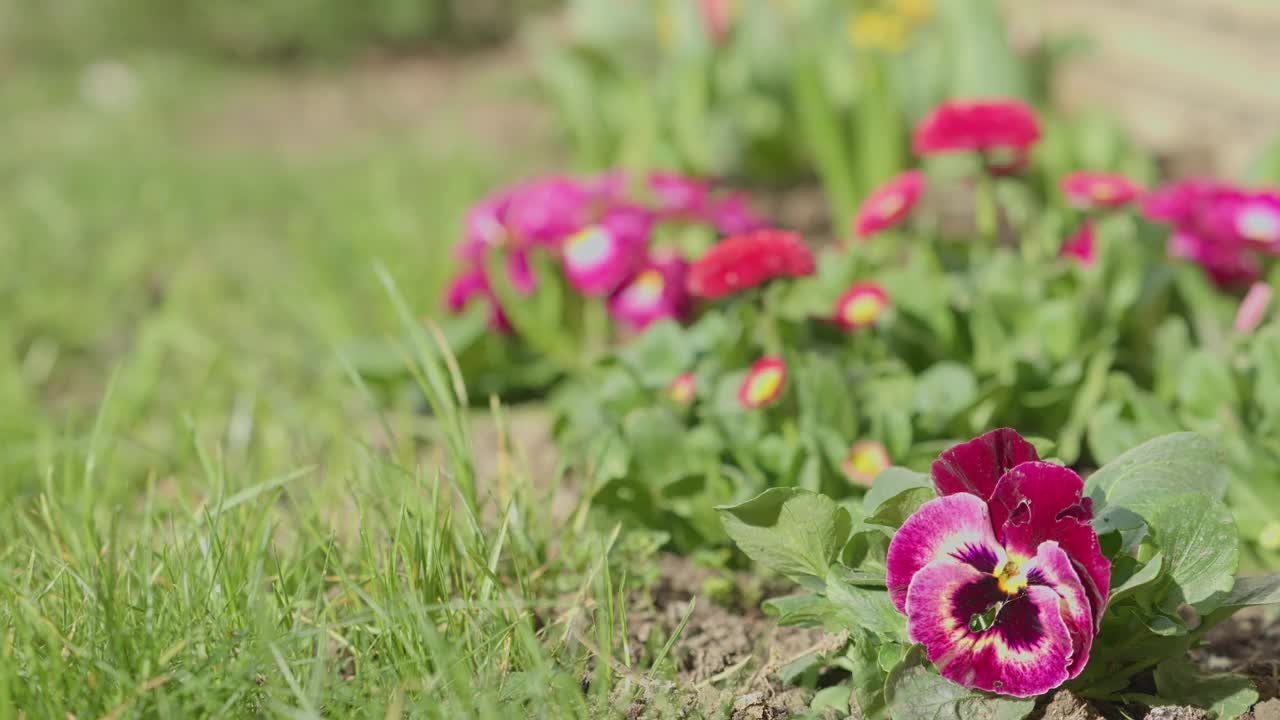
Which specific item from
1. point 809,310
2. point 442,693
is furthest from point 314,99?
point 442,693

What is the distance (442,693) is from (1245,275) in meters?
1.51

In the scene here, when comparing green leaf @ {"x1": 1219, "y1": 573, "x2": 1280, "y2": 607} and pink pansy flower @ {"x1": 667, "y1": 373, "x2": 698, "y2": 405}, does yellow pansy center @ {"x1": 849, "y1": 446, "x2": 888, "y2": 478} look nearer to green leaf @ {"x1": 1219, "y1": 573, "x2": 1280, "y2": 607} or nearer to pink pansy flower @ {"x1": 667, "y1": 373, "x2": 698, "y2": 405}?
pink pansy flower @ {"x1": 667, "y1": 373, "x2": 698, "y2": 405}

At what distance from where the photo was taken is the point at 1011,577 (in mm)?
1068

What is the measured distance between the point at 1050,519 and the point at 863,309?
74cm

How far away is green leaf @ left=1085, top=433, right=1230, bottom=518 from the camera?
1.18 metres

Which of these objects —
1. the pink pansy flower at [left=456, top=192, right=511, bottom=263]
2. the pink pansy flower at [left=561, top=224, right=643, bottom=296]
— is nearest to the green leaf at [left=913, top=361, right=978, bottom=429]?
the pink pansy flower at [left=561, top=224, right=643, bottom=296]

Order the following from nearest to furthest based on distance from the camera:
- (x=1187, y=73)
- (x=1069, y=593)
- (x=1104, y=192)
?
(x=1069, y=593), (x=1104, y=192), (x=1187, y=73)

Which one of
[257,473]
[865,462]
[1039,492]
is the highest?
[1039,492]

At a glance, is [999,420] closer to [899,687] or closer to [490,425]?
[899,687]

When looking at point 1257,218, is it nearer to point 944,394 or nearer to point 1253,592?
point 944,394

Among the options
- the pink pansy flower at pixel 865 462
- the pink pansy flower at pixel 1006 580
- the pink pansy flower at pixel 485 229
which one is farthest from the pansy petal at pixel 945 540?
the pink pansy flower at pixel 485 229

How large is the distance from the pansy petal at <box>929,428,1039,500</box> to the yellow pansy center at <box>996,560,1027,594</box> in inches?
2.9

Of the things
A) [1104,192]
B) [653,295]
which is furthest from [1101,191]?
[653,295]

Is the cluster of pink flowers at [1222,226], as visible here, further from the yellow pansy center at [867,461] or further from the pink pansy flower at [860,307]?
the yellow pansy center at [867,461]
